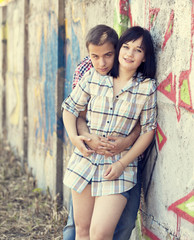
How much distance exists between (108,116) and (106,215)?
639 millimetres

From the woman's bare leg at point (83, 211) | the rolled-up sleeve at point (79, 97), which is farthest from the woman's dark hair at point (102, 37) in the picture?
the woman's bare leg at point (83, 211)

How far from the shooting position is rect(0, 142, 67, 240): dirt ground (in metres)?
3.91

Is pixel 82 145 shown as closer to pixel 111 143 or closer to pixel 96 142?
pixel 96 142

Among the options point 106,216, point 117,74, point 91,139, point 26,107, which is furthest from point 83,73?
point 26,107

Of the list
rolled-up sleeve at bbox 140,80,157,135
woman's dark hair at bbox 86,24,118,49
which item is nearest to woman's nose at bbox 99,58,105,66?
woman's dark hair at bbox 86,24,118,49

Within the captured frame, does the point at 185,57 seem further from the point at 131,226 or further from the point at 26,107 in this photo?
the point at 26,107

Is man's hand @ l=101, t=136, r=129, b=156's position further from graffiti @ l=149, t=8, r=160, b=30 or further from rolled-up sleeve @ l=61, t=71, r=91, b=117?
graffiti @ l=149, t=8, r=160, b=30

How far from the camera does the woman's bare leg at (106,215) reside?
2498mm

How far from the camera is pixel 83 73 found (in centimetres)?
289

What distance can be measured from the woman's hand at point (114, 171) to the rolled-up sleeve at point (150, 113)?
290mm

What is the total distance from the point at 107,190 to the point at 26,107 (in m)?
3.55

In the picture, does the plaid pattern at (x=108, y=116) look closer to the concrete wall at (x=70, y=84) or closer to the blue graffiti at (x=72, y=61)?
the concrete wall at (x=70, y=84)

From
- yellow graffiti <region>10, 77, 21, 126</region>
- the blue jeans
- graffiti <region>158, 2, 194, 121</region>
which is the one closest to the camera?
graffiti <region>158, 2, 194, 121</region>

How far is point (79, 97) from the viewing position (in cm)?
Answer: 274
